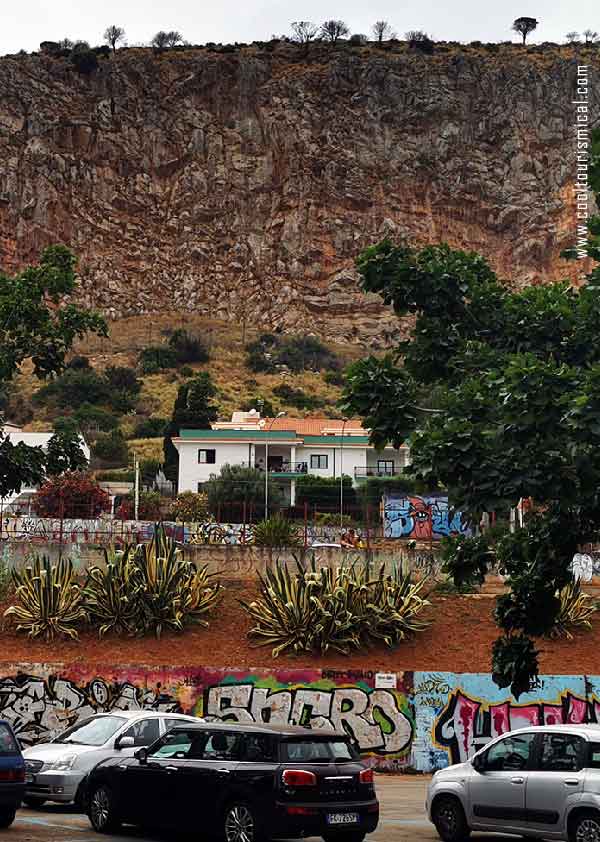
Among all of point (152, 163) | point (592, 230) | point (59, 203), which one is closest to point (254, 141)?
point (152, 163)

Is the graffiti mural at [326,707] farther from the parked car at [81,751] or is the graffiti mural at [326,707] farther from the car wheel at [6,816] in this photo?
the car wheel at [6,816]

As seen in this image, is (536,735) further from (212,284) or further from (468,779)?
(212,284)

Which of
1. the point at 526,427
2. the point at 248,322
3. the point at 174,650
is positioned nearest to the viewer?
the point at 526,427

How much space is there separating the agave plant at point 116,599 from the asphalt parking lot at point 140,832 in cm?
938

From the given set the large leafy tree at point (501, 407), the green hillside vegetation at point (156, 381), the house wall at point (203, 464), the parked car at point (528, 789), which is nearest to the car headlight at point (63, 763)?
the parked car at point (528, 789)

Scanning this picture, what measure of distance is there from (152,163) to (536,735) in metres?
124

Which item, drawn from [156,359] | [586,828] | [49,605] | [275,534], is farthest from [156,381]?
[586,828]

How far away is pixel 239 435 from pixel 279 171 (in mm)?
60469

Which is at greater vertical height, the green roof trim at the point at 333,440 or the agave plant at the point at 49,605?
the green roof trim at the point at 333,440

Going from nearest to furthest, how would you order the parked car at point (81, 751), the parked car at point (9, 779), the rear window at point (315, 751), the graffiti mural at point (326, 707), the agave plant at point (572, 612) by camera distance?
the rear window at point (315, 751)
the parked car at point (9, 779)
the parked car at point (81, 751)
the graffiti mural at point (326, 707)
the agave plant at point (572, 612)

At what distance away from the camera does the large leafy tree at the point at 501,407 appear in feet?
42.0

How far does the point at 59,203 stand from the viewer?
127500mm

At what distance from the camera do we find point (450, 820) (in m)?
14.0

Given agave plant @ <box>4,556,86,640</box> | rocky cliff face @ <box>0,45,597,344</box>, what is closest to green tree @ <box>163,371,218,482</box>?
rocky cliff face @ <box>0,45,597,344</box>
